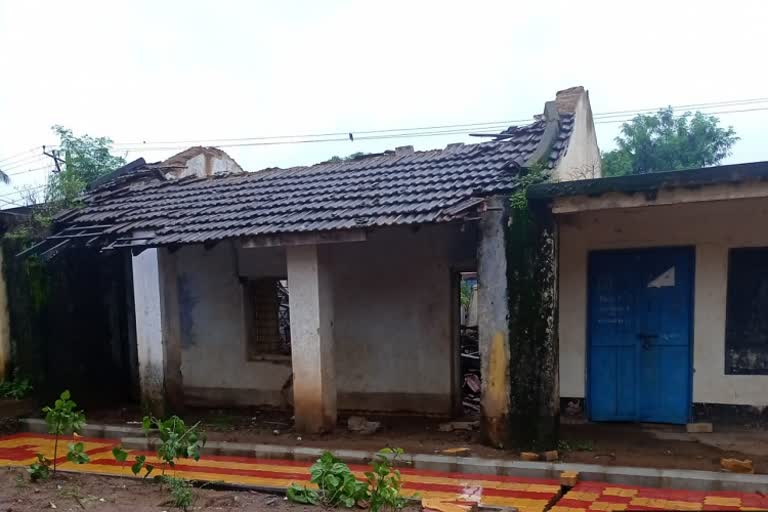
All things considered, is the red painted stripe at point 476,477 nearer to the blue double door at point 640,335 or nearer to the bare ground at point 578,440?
the bare ground at point 578,440

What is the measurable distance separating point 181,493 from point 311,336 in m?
A: 3.22

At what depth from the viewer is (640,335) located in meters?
8.27

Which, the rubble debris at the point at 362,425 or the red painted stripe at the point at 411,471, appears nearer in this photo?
the red painted stripe at the point at 411,471

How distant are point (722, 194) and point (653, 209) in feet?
6.01

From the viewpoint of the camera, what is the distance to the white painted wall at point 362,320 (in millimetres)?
9250

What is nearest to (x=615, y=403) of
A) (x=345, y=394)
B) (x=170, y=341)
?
(x=345, y=394)

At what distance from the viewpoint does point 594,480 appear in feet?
20.7

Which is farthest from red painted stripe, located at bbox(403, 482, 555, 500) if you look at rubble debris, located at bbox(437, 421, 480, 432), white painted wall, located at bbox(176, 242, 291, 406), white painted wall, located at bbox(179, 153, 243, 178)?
white painted wall, located at bbox(179, 153, 243, 178)

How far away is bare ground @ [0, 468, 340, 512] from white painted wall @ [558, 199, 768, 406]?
197 inches

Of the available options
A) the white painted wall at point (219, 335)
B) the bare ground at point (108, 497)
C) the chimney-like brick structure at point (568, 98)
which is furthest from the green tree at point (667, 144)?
the bare ground at point (108, 497)

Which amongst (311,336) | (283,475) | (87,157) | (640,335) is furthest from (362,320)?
(87,157)

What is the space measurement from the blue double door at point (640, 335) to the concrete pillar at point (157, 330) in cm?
630

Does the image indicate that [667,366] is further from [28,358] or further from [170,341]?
[28,358]

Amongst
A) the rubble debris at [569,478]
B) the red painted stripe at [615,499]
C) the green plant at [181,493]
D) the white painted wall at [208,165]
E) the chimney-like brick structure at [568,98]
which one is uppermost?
the chimney-like brick structure at [568,98]
